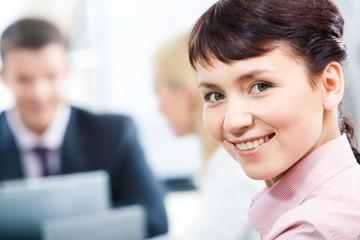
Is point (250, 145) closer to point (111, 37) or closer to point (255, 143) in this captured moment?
point (255, 143)

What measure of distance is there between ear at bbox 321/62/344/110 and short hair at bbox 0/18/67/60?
2.15 m

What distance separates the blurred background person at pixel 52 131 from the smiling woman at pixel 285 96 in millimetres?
1743

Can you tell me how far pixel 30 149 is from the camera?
2350mm

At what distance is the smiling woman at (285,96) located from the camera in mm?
452

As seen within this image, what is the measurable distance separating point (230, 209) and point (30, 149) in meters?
1.51

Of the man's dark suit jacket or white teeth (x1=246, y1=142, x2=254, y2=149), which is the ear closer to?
white teeth (x1=246, y1=142, x2=254, y2=149)

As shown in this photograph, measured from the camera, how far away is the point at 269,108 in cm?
46

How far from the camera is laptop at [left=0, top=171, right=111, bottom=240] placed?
1466mm

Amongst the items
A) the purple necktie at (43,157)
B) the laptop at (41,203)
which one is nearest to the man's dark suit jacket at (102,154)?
the purple necktie at (43,157)

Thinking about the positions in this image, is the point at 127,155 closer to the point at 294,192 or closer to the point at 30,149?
the point at 30,149

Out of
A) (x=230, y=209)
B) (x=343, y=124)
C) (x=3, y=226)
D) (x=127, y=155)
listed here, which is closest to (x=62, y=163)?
(x=127, y=155)

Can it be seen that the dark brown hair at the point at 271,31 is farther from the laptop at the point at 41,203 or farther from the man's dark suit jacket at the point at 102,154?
the man's dark suit jacket at the point at 102,154

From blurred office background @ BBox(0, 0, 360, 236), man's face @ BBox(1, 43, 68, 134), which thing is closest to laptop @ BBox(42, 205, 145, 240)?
man's face @ BBox(1, 43, 68, 134)

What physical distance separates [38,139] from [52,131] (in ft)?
0.38
